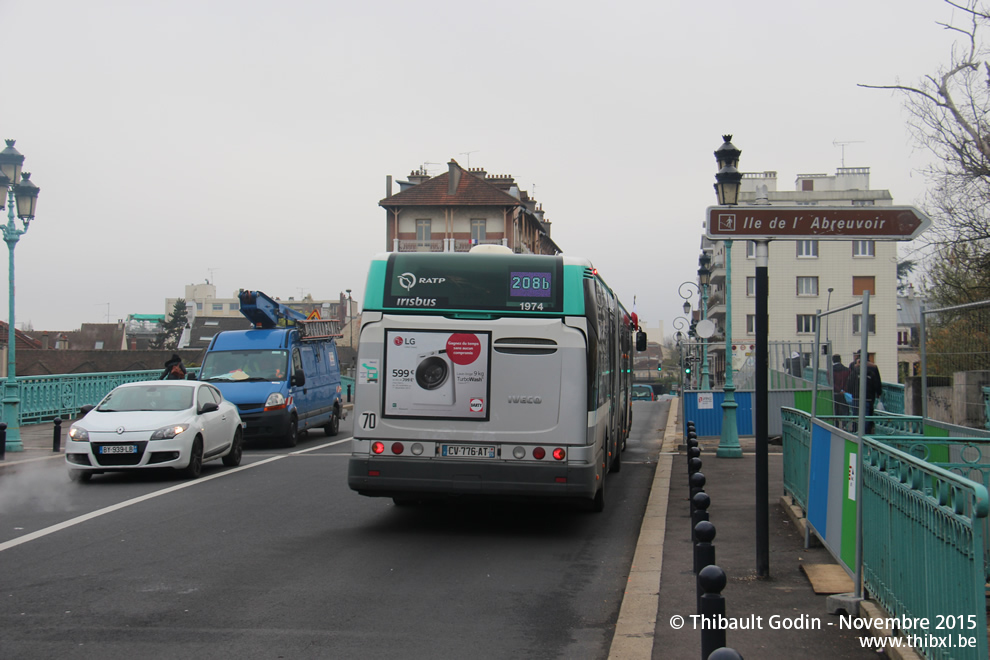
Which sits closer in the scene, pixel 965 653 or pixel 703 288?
pixel 965 653

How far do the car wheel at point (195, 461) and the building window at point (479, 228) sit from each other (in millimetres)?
49470

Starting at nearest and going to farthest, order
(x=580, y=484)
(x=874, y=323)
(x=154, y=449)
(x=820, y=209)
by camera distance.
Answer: (x=820, y=209) < (x=580, y=484) < (x=154, y=449) < (x=874, y=323)

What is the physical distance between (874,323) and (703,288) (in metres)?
30.8

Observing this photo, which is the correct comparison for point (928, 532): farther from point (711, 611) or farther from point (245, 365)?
point (245, 365)

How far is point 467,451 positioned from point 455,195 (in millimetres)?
54842

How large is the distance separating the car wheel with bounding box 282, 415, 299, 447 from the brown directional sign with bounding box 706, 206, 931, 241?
44.8ft

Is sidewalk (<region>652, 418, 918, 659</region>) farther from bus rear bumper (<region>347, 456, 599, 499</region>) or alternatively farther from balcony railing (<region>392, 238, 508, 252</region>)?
balcony railing (<region>392, 238, 508, 252</region>)

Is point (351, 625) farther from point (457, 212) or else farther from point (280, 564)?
point (457, 212)

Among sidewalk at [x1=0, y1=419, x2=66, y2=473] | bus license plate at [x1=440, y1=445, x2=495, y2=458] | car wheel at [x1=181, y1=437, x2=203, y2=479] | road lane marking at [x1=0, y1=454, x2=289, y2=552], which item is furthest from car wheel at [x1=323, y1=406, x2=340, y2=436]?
bus license plate at [x1=440, y1=445, x2=495, y2=458]

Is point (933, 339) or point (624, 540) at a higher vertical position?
point (933, 339)

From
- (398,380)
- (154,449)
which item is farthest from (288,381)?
(398,380)

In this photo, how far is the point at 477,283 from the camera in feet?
31.1

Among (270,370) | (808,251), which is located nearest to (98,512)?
(270,370)

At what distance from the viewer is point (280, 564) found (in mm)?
7934
